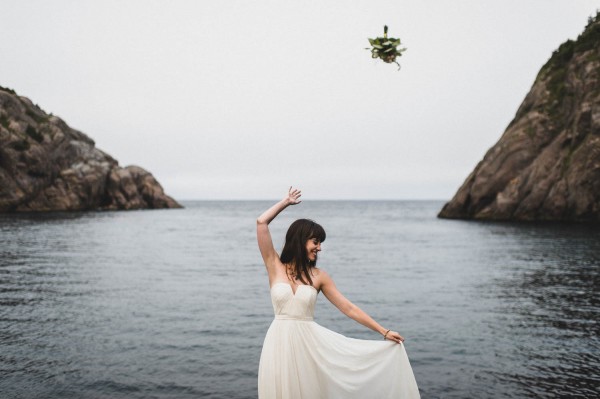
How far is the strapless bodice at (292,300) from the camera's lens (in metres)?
5.16

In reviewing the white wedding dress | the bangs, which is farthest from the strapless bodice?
the bangs

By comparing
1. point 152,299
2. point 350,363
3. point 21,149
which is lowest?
point 152,299

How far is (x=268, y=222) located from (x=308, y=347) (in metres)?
1.40

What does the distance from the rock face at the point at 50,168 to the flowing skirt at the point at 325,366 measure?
327 feet

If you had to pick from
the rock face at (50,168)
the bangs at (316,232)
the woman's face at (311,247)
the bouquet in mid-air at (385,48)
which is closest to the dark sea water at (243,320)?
the woman's face at (311,247)

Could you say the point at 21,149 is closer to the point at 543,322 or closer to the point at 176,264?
the point at 176,264

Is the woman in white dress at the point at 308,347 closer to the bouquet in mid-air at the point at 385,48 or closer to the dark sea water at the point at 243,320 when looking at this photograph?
the bouquet in mid-air at the point at 385,48

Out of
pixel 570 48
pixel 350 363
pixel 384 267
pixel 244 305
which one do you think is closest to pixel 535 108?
pixel 570 48

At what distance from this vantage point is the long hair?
16.9 feet

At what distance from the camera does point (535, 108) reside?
77.1 m

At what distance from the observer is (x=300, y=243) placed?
5133mm

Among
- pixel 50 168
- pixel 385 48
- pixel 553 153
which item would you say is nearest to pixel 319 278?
pixel 385 48

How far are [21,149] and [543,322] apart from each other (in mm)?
99628

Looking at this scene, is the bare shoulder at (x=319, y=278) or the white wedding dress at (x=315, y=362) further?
the bare shoulder at (x=319, y=278)
